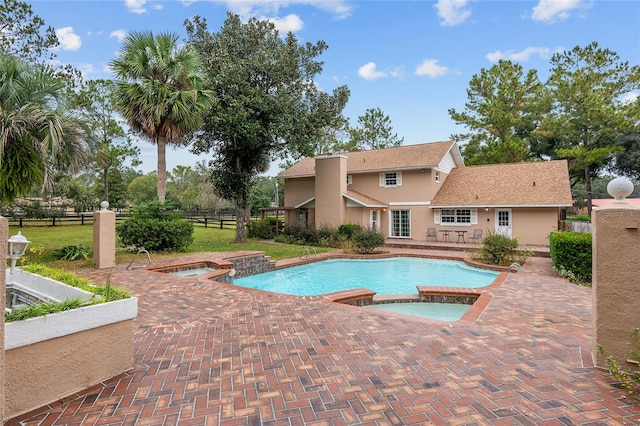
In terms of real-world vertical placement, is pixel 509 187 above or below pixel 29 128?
below

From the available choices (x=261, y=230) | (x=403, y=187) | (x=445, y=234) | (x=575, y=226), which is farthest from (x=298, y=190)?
(x=575, y=226)

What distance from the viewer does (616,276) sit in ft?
12.0

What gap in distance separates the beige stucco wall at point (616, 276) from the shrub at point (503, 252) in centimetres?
945

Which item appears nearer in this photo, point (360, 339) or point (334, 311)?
point (360, 339)

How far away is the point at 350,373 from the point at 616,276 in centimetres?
315

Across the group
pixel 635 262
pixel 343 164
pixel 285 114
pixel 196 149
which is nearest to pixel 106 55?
pixel 196 149

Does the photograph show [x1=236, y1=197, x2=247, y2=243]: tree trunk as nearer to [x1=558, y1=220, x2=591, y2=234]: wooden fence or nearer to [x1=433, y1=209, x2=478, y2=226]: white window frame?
[x1=433, y1=209, x2=478, y2=226]: white window frame

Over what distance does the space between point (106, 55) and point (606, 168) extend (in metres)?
39.2

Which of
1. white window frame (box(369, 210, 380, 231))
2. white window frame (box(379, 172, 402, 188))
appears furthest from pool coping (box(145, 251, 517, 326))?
white window frame (box(379, 172, 402, 188))

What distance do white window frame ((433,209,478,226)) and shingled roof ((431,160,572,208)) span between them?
617 mm

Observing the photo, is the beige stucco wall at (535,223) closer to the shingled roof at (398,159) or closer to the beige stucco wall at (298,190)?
the shingled roof at (398,159)

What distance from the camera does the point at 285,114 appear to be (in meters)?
18.5

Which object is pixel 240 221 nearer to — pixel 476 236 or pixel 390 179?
pixel 390 179

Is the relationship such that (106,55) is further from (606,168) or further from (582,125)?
(606,168)
